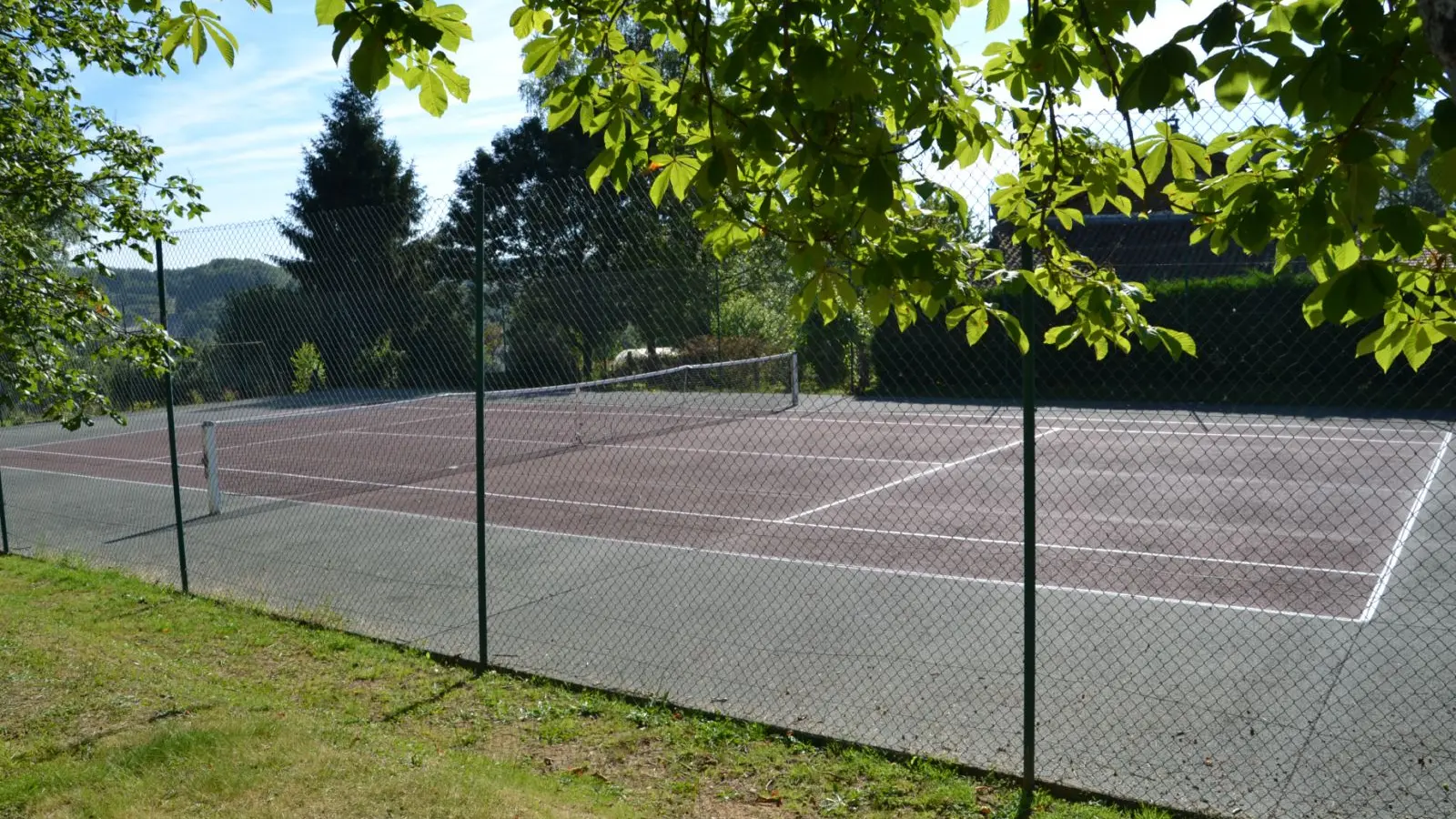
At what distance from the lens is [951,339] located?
2233cm

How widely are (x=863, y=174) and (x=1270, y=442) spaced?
17532 millimetres

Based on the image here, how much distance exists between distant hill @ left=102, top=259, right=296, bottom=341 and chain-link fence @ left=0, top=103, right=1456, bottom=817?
5 centimetres

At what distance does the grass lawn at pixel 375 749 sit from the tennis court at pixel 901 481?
4522 millimetres

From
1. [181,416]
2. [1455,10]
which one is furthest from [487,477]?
[1455,10]

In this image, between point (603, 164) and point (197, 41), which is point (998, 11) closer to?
point (603, 164)

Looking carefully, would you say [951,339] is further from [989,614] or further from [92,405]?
[92,405]

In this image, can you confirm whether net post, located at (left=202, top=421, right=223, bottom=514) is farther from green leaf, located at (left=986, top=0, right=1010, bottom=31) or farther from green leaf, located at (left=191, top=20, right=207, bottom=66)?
green leaf, located at (left=986, top=0, right=1010, bottom=31)

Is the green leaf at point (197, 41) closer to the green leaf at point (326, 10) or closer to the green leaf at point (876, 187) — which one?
the green leaf at point (326, 10)

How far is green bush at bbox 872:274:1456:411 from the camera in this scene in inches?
821

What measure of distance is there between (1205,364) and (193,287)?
1973cm

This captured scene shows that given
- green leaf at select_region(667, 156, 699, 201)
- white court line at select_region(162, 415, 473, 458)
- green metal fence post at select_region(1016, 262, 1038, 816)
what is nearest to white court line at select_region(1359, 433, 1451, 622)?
green metal fence post at select_region(1016, 262, 1038, 816)

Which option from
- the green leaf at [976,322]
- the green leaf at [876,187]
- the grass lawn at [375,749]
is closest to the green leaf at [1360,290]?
the green leaf at [876,187]

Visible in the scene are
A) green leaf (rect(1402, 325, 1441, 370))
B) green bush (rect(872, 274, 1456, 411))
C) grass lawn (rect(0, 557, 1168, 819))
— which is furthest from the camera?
green bush (rect(872, 274, 1456, 411))

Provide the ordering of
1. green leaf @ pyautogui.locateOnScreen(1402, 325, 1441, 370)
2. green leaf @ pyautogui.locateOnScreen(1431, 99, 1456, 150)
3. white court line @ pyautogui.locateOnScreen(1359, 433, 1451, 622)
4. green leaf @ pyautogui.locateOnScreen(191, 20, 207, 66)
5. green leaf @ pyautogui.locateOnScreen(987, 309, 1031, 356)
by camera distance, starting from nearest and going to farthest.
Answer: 1. green leaf @ pyautogui.locateOnScreen(1431, 99, 1456, 150)
2. green leaf @ pyautogui.locateOnScreen(1402, 325, 1441, 370)
3. green leaf @ pyautogui.locateOnScreen(987, 309, 1031, 356)
4. green leaf @ pyautogui.locateOnScreen(191, 20, 207, 66)
5. white court line @ pyautogui.locateOnScreen(1359, 433, 1451, 622)
